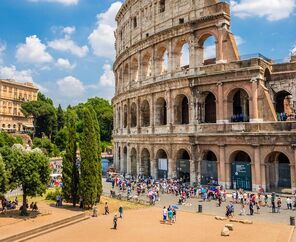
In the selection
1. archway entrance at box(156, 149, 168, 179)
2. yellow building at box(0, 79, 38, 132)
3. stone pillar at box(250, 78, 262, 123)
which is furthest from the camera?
yellow building at box(0, 79, 38, 132)

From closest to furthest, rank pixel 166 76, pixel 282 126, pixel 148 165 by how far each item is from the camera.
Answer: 1. pixel 282 126
2. pixel 166 76
3. pixel 148 165

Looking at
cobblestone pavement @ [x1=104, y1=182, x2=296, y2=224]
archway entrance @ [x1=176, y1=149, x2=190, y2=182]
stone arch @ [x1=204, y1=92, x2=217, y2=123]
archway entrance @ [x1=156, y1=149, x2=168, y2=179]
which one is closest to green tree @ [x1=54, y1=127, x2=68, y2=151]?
archway entrance @ [x1=156, y1=149, x2=168, y2=179]

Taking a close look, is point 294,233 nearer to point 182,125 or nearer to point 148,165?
point 182,125

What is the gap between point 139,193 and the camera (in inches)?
1189

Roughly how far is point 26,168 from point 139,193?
12.1 metres

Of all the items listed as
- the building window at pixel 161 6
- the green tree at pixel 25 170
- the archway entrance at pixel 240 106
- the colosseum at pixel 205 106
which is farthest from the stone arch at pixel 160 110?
the green tree at pixel 25 170

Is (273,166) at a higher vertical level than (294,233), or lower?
higher

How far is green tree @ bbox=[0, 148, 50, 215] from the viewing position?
69.3ft

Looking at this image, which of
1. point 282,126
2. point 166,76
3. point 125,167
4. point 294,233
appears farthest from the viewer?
point 125,167

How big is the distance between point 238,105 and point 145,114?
11.4 meters

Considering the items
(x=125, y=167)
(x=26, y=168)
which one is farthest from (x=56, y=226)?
(x=125, y=167)

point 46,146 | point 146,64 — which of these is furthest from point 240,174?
point 46,146

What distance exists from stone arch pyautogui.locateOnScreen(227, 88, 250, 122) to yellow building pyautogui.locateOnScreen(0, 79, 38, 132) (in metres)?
67.4

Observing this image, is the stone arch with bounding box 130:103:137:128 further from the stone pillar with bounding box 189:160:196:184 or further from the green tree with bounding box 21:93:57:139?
the green tree with bounding box 21:93:57:139
